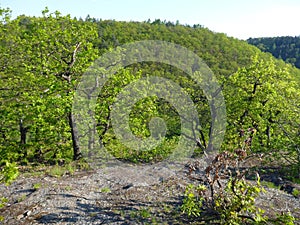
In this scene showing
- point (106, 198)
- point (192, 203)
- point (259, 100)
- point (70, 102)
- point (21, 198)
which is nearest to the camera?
point (192, 203)

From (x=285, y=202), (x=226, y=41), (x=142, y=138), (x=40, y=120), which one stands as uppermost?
(x=226, y=41)

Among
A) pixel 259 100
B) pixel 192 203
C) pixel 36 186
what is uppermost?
pixel 259 100

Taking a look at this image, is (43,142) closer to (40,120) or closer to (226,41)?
(40,120)

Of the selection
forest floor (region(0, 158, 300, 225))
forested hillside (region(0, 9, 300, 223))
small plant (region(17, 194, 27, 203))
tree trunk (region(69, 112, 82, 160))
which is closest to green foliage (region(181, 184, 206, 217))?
forest floor (region(0, 158, 300, 225))

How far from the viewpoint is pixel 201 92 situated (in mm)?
24797

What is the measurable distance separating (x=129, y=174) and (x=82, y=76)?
25.6ft

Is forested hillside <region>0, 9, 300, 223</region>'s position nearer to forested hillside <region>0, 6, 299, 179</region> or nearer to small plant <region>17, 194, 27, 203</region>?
forested hillside <region>0, 6, 299, 179</region>

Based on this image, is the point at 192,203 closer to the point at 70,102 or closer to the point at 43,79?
the point at 70,102

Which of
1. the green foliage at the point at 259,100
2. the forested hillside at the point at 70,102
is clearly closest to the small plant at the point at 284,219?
the forested hillside at the point at 70,102

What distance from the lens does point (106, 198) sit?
11734 mm

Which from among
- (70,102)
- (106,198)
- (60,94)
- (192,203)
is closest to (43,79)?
(60,94)

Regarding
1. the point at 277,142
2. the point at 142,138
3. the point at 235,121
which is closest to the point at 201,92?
the point at 235,121

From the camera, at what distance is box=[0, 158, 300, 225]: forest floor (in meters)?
10.1

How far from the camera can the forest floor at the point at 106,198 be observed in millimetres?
10094
